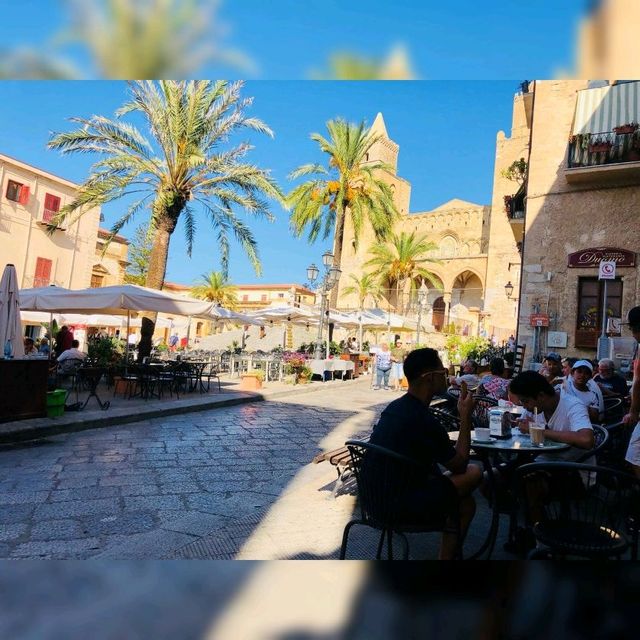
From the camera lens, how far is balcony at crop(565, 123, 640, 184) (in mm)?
10133

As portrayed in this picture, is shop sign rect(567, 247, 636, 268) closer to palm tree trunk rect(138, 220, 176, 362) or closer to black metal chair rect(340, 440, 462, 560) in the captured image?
palm tree trunk rect(138, 220, 176, 362)

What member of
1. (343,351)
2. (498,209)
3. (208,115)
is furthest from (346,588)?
(498,209)

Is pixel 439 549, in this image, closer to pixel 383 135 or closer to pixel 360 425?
pixel 383 135

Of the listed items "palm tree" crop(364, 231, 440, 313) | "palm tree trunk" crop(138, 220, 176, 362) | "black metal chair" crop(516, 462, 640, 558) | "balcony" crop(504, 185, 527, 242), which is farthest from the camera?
"palm tree" crop(364, 231, 440, 313)

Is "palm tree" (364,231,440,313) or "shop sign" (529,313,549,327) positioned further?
"palm tree" (364,231,440,313)

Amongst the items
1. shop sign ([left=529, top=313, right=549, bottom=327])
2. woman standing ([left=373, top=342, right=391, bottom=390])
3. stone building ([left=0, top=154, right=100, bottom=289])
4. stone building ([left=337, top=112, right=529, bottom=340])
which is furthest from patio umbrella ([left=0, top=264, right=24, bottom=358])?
stone building ([left=337, top=112, right=529, bottom=340])

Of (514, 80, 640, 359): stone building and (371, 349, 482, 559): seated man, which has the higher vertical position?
(514, 80, 640, 359): stone building

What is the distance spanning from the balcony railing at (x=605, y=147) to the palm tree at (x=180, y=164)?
8206mm

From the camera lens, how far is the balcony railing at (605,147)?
33.1 ft

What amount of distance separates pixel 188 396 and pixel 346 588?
7323 mm

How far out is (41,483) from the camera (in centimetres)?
418

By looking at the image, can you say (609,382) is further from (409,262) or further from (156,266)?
(409,262)

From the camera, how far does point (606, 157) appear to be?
34.5 feet

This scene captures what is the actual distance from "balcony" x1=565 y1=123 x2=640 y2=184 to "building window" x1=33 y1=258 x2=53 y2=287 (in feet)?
32.6
